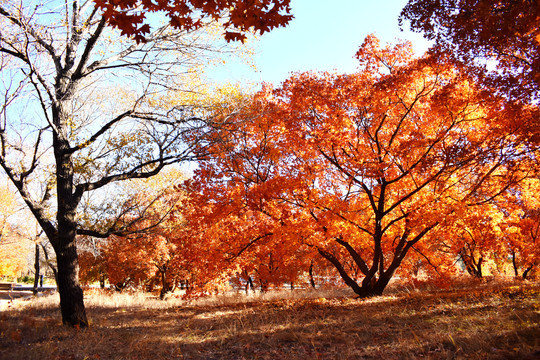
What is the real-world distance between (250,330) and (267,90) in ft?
32.1

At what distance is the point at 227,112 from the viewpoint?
8.46m

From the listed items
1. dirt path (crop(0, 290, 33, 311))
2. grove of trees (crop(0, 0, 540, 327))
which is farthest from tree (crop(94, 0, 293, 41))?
dirt path (crop(0, 290, 33, 311))

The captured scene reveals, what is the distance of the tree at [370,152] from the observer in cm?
1048

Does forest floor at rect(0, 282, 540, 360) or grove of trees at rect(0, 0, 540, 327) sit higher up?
grove of trees at rect(0, 0, 540, 327)

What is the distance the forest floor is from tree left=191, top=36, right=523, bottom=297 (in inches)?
120

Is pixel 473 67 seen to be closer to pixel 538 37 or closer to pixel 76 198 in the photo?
pixel 538 37

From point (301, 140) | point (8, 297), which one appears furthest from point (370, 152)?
point (8, 297)

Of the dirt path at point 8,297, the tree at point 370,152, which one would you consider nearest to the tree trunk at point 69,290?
the tree at point 370,152

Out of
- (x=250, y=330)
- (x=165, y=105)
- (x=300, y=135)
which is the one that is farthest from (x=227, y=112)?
(x=250, y=330)

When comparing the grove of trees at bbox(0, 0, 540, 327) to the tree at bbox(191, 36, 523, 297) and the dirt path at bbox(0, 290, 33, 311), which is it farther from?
the dirt path at bbox(0, 290, 33, 311)

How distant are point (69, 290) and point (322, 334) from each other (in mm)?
6338

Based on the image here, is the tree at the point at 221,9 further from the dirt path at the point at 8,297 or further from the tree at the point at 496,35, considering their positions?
the dirt path at the point at 8,297

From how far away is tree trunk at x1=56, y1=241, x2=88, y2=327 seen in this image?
8117 mm

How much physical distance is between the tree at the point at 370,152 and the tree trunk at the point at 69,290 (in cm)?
508
